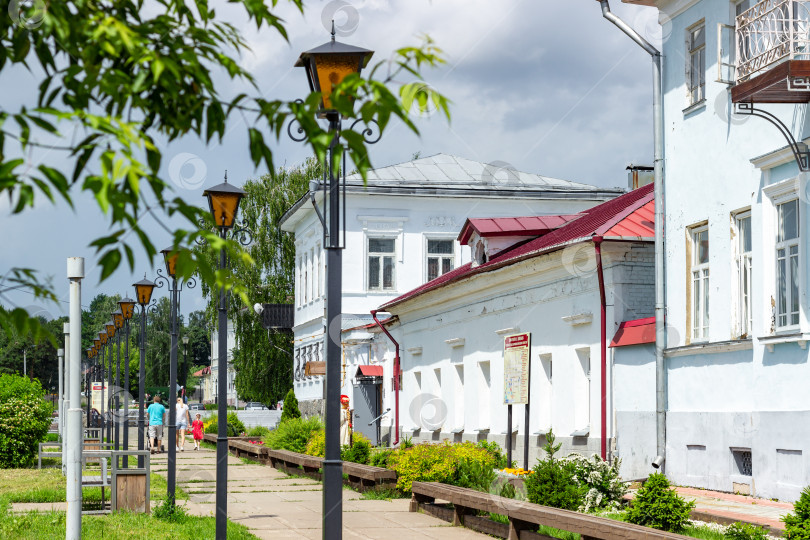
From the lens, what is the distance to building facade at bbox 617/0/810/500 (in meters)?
13.1

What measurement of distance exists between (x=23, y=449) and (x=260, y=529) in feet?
46.8

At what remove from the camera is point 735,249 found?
14.9 m

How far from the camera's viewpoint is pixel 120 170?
2982mm

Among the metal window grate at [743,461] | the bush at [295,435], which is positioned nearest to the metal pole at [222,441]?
the metal window grate at [743,461]

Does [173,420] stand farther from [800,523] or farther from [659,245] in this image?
[800,523]

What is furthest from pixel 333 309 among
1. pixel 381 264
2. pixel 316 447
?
pixel 381 264

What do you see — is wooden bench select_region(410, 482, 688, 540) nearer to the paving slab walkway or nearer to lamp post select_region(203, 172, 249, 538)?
the paving slab walkway

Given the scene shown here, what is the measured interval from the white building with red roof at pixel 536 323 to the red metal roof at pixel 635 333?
0.91ft

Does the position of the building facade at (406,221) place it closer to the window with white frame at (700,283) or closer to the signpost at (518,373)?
the signpost at (518,373)

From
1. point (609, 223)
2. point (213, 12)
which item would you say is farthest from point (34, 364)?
point (213, 12)

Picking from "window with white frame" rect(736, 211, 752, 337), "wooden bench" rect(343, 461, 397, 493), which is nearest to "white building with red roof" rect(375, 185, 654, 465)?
"wooden bench" rect(343, 461, 397, 493)

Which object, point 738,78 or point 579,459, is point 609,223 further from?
point 579,459

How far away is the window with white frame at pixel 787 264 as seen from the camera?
13.4 m

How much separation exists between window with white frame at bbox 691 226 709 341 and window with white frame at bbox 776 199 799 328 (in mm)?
1982
